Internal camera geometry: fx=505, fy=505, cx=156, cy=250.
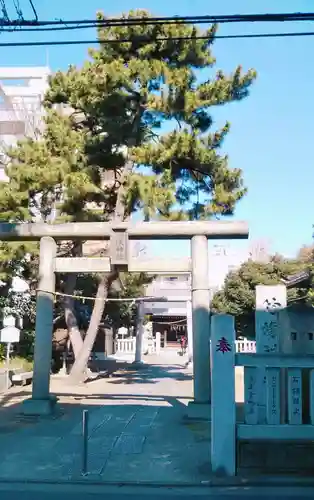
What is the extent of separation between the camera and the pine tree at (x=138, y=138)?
47.1 feet

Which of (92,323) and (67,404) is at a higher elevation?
(92,323)

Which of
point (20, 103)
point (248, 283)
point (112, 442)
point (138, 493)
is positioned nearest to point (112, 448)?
point (112, 442)

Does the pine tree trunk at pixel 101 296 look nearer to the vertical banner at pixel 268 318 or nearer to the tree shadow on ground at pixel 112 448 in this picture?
the tree shadow on ground at pixel 112 448

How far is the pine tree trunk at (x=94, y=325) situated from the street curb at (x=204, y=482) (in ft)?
33.7

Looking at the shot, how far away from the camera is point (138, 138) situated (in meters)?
15.6

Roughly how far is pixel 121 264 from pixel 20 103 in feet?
92.2

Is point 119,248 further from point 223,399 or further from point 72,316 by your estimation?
point 72,316

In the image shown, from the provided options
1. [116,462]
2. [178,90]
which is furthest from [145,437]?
[178,90]

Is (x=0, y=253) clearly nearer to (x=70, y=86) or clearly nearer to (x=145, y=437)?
(x=70, y=86)

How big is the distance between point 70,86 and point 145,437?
11.4 metres

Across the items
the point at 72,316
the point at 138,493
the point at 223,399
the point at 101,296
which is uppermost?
the point at 101,296

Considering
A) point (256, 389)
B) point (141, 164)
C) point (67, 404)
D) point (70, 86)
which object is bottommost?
point (67, 404)

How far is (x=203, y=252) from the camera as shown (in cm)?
1247

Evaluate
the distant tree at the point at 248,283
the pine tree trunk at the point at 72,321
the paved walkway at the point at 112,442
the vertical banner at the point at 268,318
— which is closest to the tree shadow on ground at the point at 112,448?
the paved walkway at the point at 112,442
